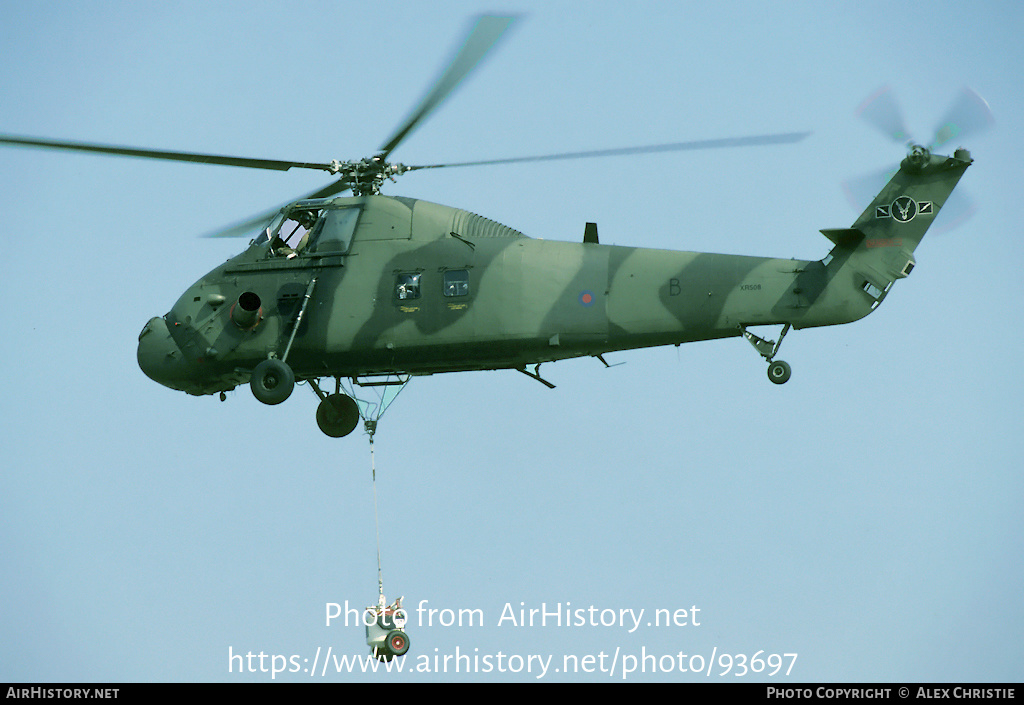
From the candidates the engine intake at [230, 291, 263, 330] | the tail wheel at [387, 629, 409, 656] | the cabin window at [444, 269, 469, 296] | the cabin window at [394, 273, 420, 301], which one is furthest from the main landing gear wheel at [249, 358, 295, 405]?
the tail wheel at [387, 629, 409, 656]

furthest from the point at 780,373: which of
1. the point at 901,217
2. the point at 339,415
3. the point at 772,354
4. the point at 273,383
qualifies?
the point at 273,383

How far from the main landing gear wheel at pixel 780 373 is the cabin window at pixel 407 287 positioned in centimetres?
575

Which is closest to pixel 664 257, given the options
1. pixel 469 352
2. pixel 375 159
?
pixel 469 352

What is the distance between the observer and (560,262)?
25.6 meters

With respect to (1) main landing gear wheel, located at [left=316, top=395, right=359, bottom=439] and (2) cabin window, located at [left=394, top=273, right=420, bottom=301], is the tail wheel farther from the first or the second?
(2) cabin window, located at [left=394, top=273, right=420, bottom=301]

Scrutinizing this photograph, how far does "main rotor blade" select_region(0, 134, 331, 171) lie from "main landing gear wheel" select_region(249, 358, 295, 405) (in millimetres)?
3366

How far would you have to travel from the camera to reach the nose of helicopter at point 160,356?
88.0ft

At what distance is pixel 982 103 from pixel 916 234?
7.36ft

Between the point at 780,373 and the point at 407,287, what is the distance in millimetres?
6087

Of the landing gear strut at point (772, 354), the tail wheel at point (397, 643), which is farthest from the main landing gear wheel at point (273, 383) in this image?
the landing gear strut at point (772, 354)

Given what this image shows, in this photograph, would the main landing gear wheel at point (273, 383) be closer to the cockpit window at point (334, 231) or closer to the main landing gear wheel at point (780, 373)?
the cockpit window at point (334, 231)

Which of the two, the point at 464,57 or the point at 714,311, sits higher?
the point at 464,57

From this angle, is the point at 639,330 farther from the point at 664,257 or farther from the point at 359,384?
the point at 359,384

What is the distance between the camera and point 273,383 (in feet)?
83.9
